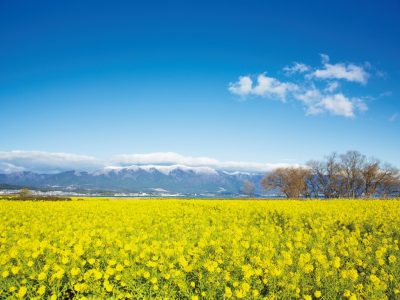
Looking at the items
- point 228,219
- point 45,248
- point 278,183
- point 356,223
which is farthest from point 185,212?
point 278,183

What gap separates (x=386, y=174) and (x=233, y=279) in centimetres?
8498

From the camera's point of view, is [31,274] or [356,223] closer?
[31,274]

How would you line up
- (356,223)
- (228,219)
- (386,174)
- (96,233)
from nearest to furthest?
Answer: (96,233)
(356,223)
(228,219)
(386,174)

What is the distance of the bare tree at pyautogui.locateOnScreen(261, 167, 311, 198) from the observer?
284 ft

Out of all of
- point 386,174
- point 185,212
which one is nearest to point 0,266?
point 185,212

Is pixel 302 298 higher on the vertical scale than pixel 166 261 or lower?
lower

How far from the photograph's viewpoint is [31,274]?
6.43m

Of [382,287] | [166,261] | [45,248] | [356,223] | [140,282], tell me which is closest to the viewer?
[382,287]

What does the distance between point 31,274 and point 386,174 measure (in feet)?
286

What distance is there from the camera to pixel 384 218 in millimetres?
14562

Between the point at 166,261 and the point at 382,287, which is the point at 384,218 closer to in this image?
the point at 382,287

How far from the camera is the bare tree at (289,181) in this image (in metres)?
86.7

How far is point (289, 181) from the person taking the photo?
88.8 metres

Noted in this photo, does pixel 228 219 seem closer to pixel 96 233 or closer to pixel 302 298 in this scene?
pixel 96 233
